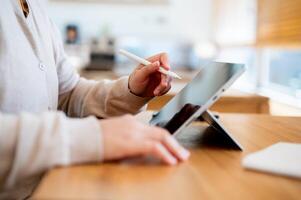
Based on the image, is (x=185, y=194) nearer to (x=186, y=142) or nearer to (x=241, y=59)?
(x=186, y=142)

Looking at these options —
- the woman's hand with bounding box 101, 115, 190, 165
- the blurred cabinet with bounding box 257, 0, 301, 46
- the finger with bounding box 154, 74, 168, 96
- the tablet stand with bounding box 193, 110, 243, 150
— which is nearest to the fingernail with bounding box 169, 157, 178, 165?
the woman's hand with bounding box 101, 115, 190, 165

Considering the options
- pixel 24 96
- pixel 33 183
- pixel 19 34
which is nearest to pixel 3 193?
pixel 33 183

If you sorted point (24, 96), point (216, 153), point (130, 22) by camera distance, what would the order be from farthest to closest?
point (130, 22), point (24, 96), point (216, 153)

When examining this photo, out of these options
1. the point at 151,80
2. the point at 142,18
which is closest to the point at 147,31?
the point at 142,18

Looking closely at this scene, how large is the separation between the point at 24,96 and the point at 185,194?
43cm

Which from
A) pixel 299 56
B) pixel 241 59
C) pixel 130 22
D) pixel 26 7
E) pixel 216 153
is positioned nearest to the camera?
pixel 216 153

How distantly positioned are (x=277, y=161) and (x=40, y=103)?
47 centimetres

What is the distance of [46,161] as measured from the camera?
47 cm

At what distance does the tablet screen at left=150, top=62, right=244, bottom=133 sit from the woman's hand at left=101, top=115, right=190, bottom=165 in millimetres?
91

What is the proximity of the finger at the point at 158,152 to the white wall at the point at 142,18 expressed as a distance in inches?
142

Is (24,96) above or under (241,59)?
above

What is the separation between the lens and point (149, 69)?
826mm

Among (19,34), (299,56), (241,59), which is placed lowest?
(241,59)

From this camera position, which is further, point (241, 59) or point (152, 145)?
point (241, 59)
